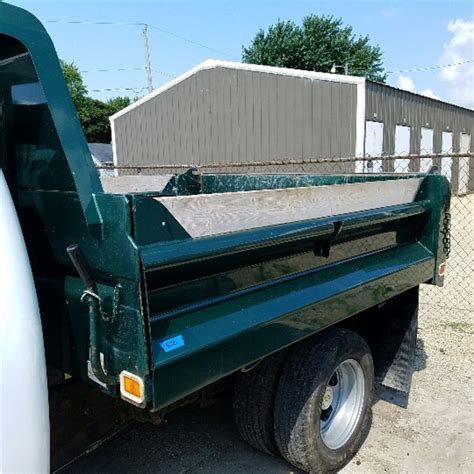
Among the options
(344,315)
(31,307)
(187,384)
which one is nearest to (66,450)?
(187,384)

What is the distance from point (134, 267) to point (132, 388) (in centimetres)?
40

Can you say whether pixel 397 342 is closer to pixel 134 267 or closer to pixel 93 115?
pixel 134 267

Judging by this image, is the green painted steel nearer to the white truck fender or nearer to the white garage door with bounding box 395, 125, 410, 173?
the white truck fender

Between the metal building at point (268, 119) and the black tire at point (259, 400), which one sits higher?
the metal building at point (268, 119)

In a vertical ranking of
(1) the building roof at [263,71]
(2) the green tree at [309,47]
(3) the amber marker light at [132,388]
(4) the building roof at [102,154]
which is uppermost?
(2) the green tree at [309,47]

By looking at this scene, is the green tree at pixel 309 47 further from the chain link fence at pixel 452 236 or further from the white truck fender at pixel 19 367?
the white truck fender at pixel 19 367

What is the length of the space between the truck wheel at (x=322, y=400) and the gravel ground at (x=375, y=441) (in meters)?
0.25

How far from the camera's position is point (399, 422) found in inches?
131

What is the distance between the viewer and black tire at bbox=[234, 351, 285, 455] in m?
2.44

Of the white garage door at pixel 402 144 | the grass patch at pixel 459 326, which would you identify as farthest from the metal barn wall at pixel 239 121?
the grass patch at pixel 459 326

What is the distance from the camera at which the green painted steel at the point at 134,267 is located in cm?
155

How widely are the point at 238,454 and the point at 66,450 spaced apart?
51.0 inches

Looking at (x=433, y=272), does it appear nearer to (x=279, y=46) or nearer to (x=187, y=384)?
(x=187, y=384)

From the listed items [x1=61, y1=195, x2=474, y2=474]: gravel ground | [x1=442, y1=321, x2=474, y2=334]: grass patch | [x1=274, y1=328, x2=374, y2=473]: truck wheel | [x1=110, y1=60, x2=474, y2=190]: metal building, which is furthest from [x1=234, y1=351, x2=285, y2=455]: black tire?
[x1=110, y1=60, x2=474, y2=190]: metal building
